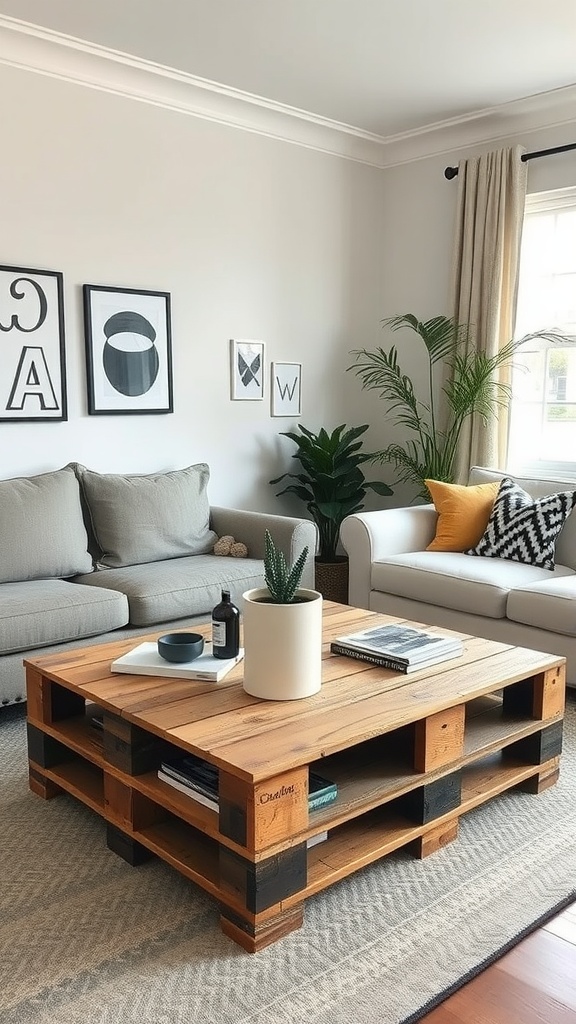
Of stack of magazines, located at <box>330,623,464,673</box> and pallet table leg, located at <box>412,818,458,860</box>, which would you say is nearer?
pallet table leg, located at <box>412,818,458,860</box>

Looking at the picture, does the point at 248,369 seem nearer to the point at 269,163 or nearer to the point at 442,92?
the point at 269,163

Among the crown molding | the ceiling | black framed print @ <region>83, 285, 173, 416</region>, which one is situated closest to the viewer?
the ceiling

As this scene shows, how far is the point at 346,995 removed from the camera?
5.22 feet

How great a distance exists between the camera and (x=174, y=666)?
2.19m

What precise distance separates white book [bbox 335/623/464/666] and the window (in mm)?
2280

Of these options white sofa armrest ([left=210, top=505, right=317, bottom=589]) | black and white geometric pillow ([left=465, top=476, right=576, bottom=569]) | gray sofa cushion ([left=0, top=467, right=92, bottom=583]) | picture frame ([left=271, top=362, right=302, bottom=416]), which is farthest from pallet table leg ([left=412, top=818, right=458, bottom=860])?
picture frame ([left=271, top=362, right=302, bottom=416])

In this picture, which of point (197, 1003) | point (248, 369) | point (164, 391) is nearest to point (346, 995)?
point (197, 1003)

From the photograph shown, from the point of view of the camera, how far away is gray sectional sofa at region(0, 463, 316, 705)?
295cm

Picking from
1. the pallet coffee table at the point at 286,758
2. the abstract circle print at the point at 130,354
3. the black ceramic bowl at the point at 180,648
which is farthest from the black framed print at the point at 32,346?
the black ceramic bowl at the point at 180,648

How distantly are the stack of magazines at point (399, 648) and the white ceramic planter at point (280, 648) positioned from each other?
11.9 inches

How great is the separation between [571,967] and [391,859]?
0.50 metres

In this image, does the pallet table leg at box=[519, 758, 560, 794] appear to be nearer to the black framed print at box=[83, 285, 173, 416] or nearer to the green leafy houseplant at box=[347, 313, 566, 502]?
the green leafy houseplant at box=[347, 313, 566, 502]

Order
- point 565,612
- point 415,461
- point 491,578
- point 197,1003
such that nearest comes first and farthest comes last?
point 197,1003 → point 565,612 → point 491,578 → point 415,461

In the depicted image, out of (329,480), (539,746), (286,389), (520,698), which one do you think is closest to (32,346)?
(286,389)
